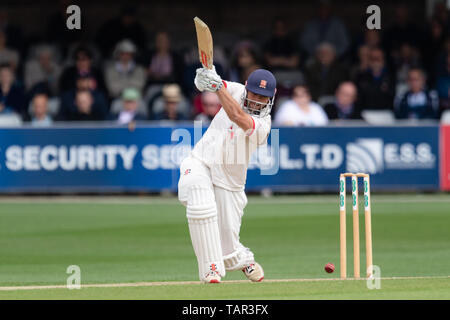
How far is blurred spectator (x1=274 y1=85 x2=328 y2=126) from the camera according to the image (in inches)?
823

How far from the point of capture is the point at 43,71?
24.3 meters

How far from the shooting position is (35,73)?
24281 mm

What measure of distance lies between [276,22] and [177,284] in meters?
14.6

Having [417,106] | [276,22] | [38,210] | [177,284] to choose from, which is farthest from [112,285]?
[276,22]

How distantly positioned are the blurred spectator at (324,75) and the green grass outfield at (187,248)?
10.9ft

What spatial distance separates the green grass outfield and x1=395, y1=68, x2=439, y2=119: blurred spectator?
2.12 m

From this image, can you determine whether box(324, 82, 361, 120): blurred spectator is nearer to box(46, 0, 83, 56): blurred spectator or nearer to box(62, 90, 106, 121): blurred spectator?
box(62, 90, 106, 121): blurred spectator

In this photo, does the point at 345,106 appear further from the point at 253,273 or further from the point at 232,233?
the point at 232,233

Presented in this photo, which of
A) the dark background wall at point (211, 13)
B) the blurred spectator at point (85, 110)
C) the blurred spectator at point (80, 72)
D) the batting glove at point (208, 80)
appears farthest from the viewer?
the dark background wall at point (211, 13)

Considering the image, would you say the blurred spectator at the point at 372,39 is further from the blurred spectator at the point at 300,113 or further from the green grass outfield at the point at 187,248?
the green grass outfield at the point at 187,248

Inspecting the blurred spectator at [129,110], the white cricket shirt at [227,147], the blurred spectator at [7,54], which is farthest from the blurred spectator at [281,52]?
the white cricket shirt at [227,147]

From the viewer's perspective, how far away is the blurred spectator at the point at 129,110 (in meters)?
21.3

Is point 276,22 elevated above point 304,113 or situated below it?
above
